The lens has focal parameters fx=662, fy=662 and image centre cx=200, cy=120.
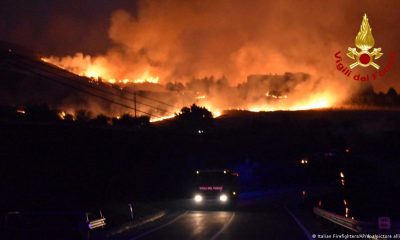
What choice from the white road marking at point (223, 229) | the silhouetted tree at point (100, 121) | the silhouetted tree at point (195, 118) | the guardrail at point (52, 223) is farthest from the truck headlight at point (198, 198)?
the silhouetted tree at point (195, 118)

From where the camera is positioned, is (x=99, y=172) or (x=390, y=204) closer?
(x=390, y=204)

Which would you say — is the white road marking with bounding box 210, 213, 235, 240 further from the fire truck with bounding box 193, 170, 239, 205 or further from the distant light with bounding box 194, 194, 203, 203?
the distant light with bounding box 194, 194, 203, 203

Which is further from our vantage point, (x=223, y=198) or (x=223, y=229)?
(x=223, y=198)

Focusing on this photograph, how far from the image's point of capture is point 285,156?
90.6 metres

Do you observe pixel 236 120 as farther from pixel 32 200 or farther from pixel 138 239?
pixel 138 239

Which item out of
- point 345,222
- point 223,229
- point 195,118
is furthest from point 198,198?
point 195,118

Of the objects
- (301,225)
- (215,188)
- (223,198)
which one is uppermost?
(215,188)

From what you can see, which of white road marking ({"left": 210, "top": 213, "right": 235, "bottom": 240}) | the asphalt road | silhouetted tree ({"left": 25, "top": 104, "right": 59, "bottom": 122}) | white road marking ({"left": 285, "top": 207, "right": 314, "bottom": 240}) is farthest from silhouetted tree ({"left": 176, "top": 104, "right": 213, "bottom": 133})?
white road marking ({"left": 210, "top": 213, "right": 235, "bottom": 240})

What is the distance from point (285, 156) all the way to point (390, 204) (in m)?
54.0

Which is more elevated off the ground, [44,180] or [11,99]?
[11,99]

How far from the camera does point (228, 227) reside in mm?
27312

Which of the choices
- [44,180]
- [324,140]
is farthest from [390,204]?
[324,140]

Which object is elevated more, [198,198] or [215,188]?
[215,188]

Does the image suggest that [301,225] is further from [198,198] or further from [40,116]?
[40,116]
